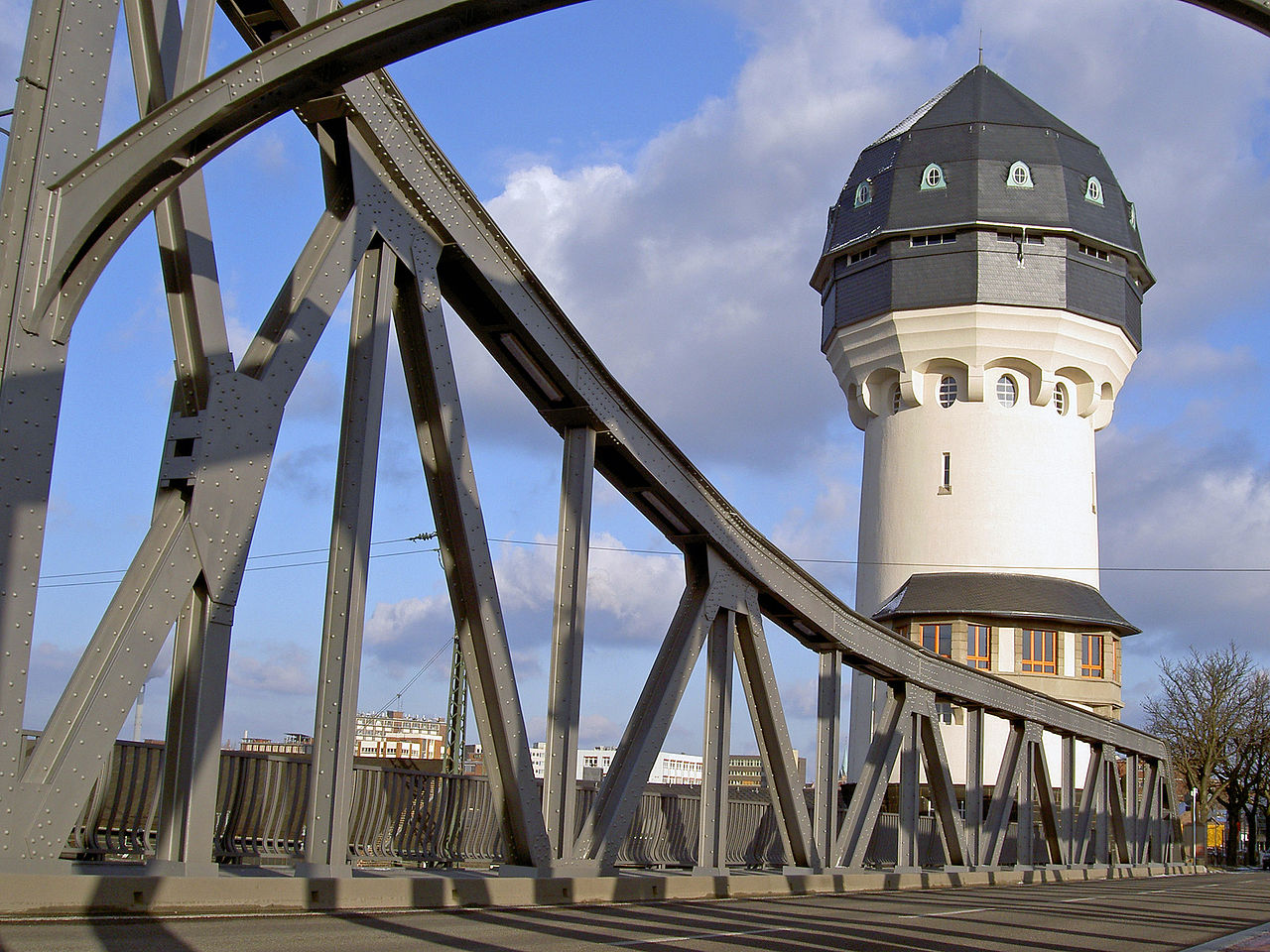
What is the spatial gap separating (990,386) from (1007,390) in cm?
79

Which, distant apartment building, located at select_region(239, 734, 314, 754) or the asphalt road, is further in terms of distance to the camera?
distant apartment building, located at select_region(239, 734, 314, 754)

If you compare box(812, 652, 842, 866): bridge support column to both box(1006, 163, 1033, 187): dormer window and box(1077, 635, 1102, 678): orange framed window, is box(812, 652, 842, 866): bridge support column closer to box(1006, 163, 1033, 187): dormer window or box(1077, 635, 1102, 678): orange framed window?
box(1077, 635, 1102, 678): orange framed window

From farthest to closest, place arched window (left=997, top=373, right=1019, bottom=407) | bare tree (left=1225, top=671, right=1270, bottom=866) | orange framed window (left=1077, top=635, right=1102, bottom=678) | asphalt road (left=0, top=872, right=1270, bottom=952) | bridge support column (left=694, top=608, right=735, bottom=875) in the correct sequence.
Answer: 1. bare tree (left=1225, top=671, right=1270, bottom=866)
2. arched window (left=997, top=373, right=1019, bottom=407)
3. orange framed window (left=1077, top=635, right=1102, bottom=678)
4. bridge support column (left=694, top=608, right=735, bottom=875)
5. asphalt road (left=0, top=872, right=1270, bottom=952)

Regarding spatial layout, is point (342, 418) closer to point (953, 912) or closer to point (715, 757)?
point (715, 757)

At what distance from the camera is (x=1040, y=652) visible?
1850 inches

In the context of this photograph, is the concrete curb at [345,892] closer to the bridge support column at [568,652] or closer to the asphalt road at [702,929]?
the asphalt road at [702,929]

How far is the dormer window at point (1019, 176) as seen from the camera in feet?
166

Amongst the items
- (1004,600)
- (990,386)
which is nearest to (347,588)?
(1004,600)

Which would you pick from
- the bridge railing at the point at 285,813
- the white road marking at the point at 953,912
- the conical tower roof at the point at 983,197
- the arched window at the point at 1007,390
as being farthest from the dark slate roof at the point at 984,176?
the bridge railing at the point at 285,813

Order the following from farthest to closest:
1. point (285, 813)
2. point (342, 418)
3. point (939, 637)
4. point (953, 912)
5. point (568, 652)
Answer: point (939, 637) → point (953, 912) → point (568, 652) → point (285, 813) → point (342, 418)

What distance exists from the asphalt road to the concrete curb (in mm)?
256

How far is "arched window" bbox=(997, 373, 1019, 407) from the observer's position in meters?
49.5

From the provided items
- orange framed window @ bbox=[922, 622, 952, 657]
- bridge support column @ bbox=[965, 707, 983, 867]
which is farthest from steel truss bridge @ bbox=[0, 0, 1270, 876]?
orange framed window @ bbox=[922, 622, 952, 657]

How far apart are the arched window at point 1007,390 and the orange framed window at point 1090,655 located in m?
8.42
